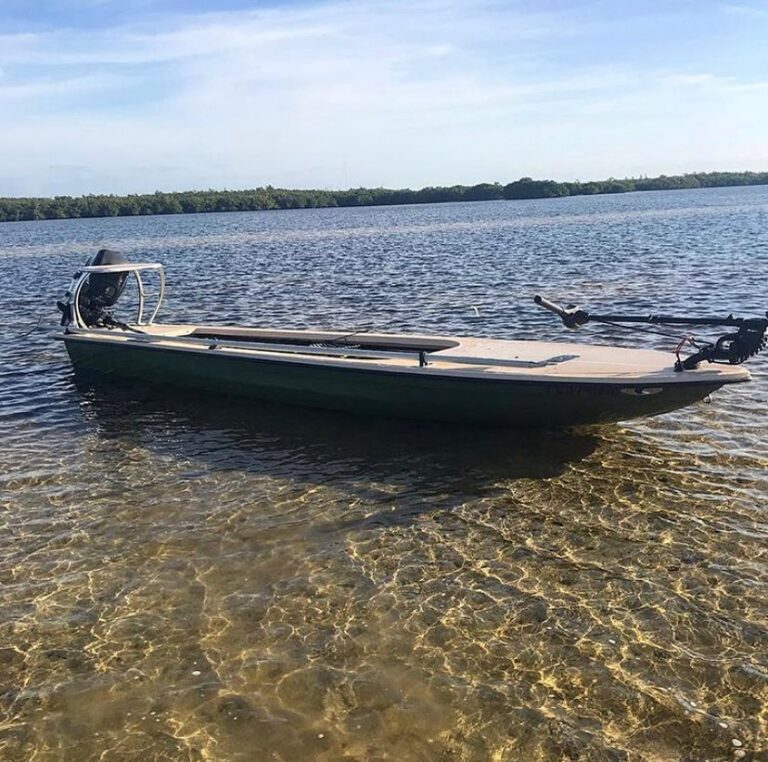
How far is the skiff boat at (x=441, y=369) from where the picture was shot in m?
9.66

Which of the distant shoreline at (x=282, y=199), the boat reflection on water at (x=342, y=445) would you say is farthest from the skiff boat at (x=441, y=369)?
the distant shoreline at (x=282, y=199)

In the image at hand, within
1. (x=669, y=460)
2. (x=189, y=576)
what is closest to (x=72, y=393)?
(x=189, y=576)

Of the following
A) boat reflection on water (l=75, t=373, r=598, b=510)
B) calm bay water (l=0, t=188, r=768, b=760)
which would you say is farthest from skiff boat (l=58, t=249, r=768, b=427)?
calm bay water (l=0, t=188, r=768, b=760)

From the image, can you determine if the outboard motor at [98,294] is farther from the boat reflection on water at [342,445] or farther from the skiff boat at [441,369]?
the boat reflection on water at [342,445]

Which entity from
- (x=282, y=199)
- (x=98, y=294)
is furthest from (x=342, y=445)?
(x=282, y=199)

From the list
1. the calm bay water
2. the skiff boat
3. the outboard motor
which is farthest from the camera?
the outboard motor

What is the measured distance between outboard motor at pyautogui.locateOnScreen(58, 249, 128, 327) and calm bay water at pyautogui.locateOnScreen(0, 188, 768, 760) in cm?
233

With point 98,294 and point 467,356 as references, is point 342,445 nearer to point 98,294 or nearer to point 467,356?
point 467,356

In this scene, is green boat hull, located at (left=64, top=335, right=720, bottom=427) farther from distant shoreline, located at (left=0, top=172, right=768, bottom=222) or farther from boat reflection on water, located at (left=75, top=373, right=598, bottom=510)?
distant shoreline, located at (left=0, top=172, right=768, bottom=222)

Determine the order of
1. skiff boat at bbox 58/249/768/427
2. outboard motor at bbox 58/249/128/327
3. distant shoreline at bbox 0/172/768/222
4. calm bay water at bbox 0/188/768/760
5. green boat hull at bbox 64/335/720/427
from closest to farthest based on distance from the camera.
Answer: calm bay water at bbox 0/188/768/760 → skiff boat at bbox 58/249/768/427 → green boat hull at bbox 64/335/720/427 → outboard motor at bbox 58/249/128/327 → distant shoreline at bbox 0/172/768/222

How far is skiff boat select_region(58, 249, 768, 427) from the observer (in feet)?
31.7

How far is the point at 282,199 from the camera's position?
141 m

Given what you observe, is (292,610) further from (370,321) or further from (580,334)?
(370,321)

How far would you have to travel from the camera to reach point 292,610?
22.7 ft
